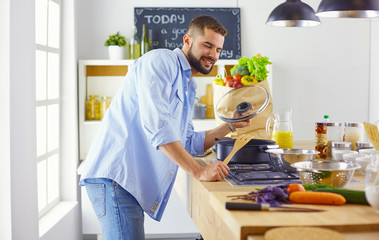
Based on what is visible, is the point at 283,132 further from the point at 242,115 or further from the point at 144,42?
the point at 144,42

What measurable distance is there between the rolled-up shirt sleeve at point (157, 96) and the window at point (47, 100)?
184 cm

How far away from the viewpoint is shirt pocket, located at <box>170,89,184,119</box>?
225cm

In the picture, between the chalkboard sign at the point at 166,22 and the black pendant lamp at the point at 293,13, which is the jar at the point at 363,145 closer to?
the black pendant lamp at the point at 293,13

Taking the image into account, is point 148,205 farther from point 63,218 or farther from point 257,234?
point 63,218

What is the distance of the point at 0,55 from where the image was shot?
2686 millimetres

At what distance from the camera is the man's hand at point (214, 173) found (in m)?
1.89

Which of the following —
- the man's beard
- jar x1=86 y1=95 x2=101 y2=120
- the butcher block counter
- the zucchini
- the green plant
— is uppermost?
the green plant

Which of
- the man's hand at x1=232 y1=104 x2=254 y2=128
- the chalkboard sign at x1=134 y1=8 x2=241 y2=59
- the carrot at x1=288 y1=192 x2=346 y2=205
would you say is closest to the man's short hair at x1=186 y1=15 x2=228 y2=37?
the man's hand at x1=232 y1=104 x2=254 y2=128

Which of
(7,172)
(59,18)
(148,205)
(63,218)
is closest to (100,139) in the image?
(148,205)

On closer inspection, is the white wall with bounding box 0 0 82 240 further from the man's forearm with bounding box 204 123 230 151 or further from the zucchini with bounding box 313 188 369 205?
the zucchini with bounding box 313 188 369 205

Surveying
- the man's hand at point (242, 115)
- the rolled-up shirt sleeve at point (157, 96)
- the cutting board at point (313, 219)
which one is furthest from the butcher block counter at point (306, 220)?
the man's hand at point (242, 115)

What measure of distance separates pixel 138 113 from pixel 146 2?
9.15ft

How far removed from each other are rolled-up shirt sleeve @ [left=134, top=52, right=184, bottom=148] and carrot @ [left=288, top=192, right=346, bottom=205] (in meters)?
0.72

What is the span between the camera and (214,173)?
189 cm
